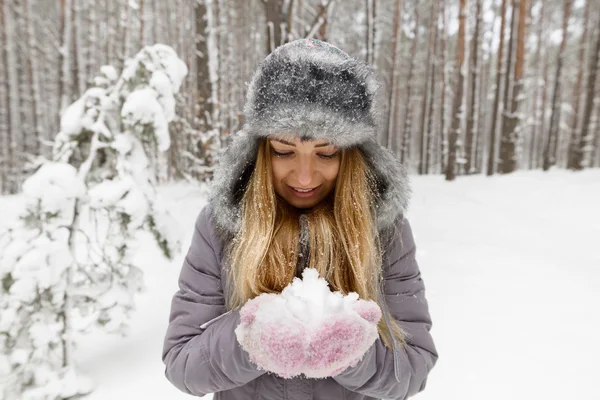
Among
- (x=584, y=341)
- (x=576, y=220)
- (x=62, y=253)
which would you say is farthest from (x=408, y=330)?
(x=576, y=220)

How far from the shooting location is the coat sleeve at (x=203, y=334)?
3.57ft

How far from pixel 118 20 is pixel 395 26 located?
12451 mm

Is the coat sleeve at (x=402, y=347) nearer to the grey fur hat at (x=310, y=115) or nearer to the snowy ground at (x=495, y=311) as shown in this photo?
the grey fur hat at (x=310, y=115)

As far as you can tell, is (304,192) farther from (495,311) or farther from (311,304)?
(495,311)

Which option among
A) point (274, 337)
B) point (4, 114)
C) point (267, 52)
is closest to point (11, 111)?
point (4, 114)

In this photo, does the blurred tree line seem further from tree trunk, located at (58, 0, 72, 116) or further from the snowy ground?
the snowy ground

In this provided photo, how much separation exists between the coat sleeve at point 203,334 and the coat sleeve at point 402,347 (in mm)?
314

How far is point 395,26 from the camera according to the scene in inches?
565

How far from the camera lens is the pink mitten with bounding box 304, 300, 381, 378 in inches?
35.9

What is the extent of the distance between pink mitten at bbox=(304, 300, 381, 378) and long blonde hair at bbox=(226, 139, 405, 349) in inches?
11.9

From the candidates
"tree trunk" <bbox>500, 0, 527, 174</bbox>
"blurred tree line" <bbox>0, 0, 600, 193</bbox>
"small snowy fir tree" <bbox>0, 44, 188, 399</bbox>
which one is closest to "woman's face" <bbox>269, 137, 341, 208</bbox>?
"small snowy fir tree" <bbox>0, 44, 188, 399</bbox>

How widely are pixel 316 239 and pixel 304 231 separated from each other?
53mm

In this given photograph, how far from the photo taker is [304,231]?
4.31 feet

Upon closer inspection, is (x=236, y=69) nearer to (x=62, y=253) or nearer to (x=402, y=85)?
(x=402, y=85)
